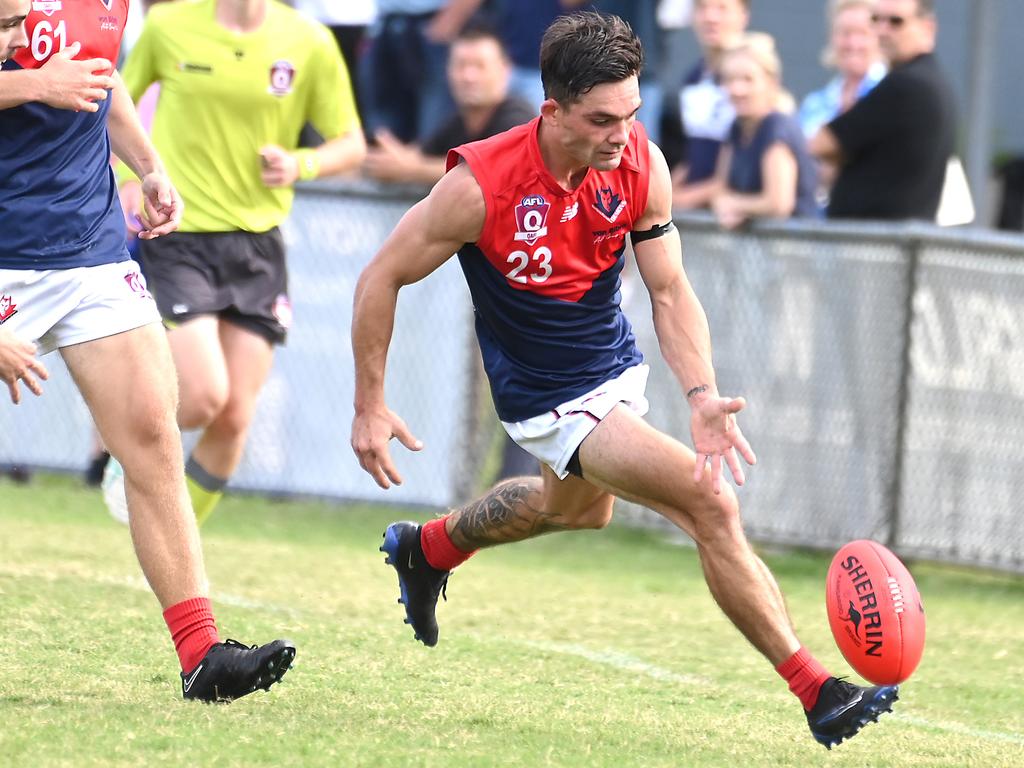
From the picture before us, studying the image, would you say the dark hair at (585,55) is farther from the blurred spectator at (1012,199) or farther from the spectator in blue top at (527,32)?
the blurred spectator at (1012,199)

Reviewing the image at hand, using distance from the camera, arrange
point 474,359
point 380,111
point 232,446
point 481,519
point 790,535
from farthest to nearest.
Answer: point 380,111 < point 474,359 < point 790,535 < point 232,446 < point 481,519

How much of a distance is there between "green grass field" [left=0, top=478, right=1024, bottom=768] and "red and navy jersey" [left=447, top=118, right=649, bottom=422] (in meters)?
1.06

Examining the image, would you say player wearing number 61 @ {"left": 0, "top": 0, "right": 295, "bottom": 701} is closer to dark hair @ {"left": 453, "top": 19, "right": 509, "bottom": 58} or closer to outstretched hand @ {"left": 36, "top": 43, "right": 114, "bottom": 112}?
outstretched hand @ {"left": 36, "top": 43, "right": 114, "bottom": 112}

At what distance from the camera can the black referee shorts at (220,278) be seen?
25.3ft

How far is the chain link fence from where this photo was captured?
30.6 ft

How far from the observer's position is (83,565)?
820cm

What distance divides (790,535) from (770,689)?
332 cm

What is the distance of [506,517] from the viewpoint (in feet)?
20.6

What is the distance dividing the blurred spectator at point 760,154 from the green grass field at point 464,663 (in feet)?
6.24

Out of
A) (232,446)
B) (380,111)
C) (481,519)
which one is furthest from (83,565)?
(380,111)

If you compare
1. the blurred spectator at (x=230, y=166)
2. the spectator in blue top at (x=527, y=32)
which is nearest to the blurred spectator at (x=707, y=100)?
the spectator in blue top at (x=527, y=32)

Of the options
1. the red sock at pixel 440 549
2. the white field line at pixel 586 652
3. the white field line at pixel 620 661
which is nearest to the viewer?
the white field line at pixel 586 652

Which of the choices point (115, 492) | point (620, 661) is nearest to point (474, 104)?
point (115, 492)

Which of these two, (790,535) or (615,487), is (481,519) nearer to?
(615,487)
